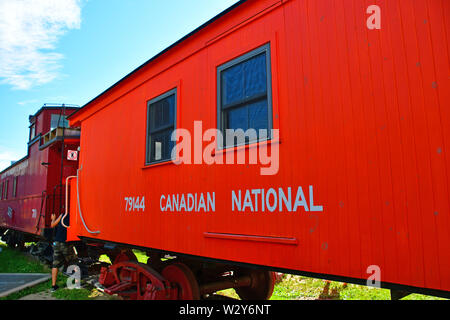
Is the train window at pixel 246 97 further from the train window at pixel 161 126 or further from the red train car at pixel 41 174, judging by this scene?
the red train car at pixel 41 174

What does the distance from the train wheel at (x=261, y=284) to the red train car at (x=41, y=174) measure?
5845 mm

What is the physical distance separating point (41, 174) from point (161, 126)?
260 inches

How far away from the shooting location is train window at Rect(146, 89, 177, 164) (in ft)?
13.9

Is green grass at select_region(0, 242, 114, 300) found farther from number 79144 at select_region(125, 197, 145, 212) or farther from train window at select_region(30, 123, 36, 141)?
train window at select_region(30, 123, 36, 141)

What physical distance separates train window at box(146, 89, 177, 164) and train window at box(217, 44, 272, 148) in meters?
0.93

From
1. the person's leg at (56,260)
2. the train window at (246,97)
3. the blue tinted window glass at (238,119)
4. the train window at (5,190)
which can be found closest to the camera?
the train window at (246,97)

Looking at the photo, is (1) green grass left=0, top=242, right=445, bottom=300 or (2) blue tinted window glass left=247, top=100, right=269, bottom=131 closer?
(2) blue tinted window glass left=247, top=100, right=269, bottom=131

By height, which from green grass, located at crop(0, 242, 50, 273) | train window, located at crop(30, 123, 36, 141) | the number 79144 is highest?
train window, located at crop(30, 123, 36, 141)

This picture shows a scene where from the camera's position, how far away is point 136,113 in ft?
16.2

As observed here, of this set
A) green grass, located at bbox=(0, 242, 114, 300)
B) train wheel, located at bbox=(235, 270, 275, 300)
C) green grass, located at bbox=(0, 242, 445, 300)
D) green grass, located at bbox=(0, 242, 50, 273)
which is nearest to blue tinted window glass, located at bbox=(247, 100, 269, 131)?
train wheel, located at bbox=(235, 270, 275, 300)

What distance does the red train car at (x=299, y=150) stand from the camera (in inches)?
79.4

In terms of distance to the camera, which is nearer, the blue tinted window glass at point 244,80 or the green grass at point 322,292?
the blue tinted window glass at point 244,80

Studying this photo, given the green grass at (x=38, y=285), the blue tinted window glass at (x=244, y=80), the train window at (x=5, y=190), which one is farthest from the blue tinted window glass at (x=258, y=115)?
the train window at (x=5, y=190)
